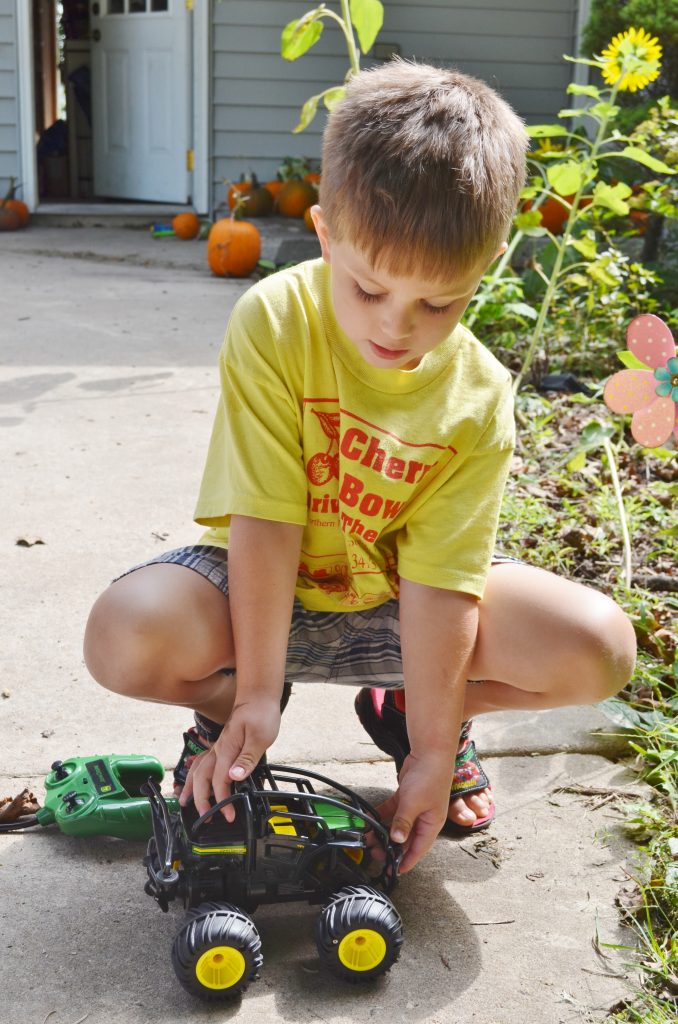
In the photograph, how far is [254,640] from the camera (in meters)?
1.42

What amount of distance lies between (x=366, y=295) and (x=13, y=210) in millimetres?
6984

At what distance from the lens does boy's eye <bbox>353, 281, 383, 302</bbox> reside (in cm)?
129

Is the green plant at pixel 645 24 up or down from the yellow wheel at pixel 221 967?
up

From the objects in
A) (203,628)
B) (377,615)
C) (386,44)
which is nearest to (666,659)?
(377,615)

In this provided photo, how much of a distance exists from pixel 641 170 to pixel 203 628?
15.2 ft

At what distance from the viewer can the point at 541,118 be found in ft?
26.7

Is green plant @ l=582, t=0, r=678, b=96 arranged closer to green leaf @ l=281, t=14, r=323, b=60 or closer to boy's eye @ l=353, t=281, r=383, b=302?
green leaf @ l=281, t=14, r=323, b=60

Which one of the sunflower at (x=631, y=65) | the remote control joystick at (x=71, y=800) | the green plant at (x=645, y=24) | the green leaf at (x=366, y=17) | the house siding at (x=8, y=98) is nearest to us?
the remote control joystick at (x=71, y=800)

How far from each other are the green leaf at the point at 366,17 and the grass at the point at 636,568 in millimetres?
1213

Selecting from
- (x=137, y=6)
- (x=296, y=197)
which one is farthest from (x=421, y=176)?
(x=137, y=6)

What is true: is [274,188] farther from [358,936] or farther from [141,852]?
[358,936]

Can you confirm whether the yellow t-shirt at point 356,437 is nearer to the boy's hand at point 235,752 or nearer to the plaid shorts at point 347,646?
the plaid shorts at point 347,646

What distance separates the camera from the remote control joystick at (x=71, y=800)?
1.55 metres

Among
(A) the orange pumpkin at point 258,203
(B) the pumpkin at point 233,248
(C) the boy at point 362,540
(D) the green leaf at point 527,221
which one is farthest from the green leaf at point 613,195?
(A) the orange pumpkin at point 258,203
